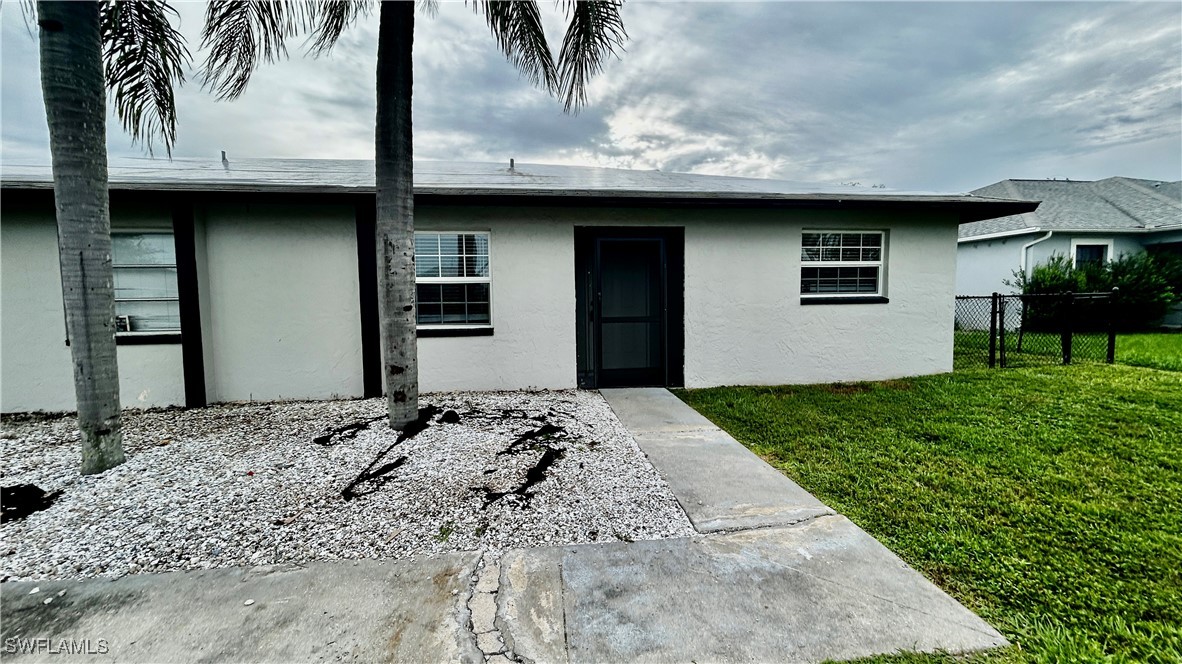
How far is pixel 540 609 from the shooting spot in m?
2.01

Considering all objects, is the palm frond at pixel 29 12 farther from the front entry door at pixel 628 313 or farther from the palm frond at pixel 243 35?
the front entry door at pixel 628 313

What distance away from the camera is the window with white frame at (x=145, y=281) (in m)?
5.60

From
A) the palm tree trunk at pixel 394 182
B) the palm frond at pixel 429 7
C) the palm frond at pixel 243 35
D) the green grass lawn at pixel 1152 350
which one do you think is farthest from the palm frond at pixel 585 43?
the green grass lawn at pixel 1152 350

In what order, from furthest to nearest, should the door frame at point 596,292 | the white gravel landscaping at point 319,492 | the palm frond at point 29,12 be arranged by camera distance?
the door frame at point 596,292
the palm frond at point 29,12
the white gravel landscaping at point 319,492

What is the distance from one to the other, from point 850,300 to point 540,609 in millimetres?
6696

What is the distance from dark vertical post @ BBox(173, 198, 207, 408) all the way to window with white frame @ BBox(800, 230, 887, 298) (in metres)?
8.21

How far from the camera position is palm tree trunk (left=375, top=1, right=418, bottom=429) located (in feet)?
14.0

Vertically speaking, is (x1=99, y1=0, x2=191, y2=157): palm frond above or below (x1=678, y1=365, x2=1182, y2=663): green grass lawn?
above

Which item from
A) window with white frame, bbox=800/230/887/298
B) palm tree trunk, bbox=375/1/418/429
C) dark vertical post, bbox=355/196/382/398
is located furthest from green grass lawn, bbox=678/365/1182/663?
dark vertical post, bbox=355/196/382/398

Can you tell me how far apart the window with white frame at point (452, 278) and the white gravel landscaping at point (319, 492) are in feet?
5.65

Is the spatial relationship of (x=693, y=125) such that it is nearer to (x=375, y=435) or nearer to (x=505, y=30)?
(x=505, y=30)

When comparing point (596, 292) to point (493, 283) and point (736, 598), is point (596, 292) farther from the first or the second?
point (736, 598)

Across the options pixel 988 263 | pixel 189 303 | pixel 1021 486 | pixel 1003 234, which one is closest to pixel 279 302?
pixel 189 303

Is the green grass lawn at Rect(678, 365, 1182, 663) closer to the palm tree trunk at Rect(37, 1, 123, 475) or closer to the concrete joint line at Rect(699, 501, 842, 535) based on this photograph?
the concrete joint line at Rect(699, 501, 842, 535)
